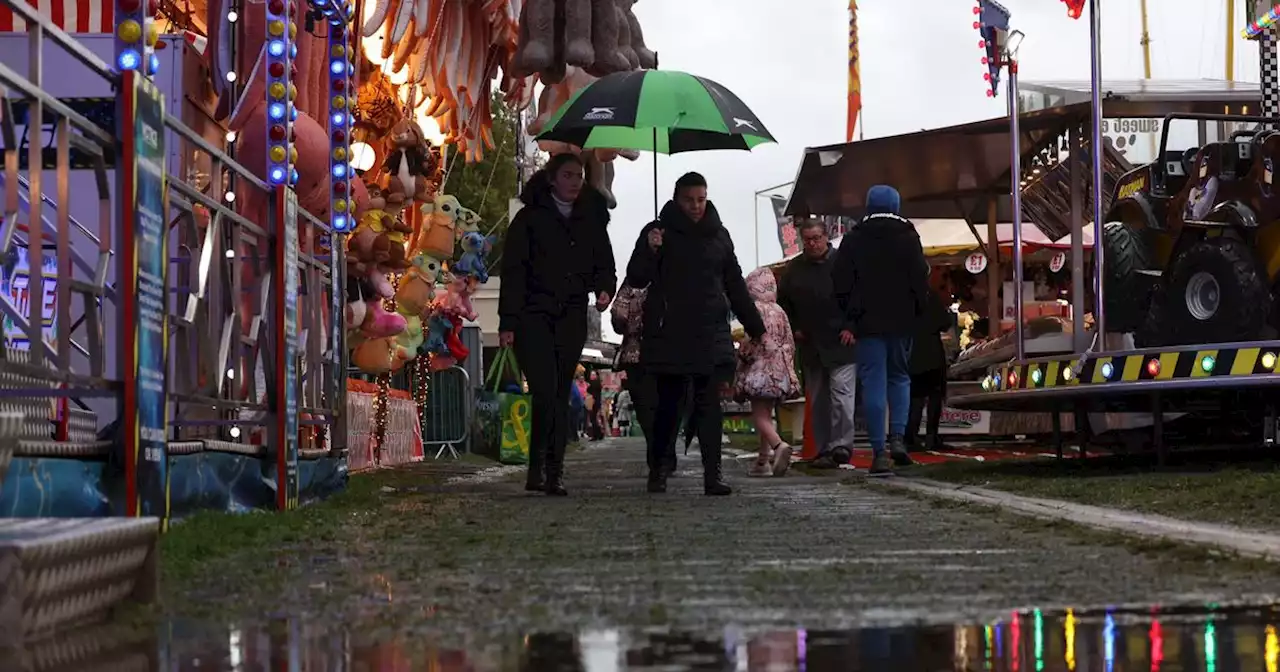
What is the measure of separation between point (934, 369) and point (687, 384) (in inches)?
317

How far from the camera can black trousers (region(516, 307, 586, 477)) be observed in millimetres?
10867

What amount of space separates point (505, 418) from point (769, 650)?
14930 mm

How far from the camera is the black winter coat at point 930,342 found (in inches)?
733

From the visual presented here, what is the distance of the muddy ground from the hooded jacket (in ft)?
14.5

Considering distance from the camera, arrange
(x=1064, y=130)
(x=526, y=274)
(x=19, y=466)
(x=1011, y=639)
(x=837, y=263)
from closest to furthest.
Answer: (x=1011, y=639), (x=19, y=466), (x=526, y=274), (x=837, y=263), (x=1064, y=130)

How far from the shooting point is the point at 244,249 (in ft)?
30.0

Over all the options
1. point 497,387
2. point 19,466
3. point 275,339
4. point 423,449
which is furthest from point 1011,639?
point 423,449

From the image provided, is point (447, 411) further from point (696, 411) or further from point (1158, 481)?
point (1158, 481)

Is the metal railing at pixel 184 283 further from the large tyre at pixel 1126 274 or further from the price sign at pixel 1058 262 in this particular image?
the price sign at pixel 1058 262

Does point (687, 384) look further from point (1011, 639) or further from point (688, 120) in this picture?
point (1011, 639)

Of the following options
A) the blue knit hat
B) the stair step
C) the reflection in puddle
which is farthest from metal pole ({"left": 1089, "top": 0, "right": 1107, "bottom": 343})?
the stair step

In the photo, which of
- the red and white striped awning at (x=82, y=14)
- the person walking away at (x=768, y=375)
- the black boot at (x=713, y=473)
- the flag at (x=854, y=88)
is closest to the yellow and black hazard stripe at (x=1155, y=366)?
the black boot at (x=713, y=473)

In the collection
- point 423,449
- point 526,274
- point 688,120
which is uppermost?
point 688,120

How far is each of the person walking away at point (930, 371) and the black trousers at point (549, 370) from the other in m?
7.72
